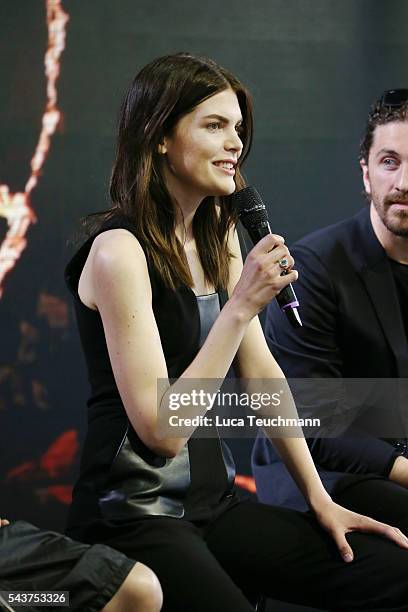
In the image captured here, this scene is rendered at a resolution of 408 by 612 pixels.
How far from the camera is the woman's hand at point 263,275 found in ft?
5.21

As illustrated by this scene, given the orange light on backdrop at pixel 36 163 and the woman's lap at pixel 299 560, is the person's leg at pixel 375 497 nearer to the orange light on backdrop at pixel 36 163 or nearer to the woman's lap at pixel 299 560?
the woman's lap at pixel 299 560

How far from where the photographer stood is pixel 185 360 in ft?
5.65

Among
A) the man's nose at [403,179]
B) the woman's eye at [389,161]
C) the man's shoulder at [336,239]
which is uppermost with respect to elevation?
the woman's eye at [389,161]

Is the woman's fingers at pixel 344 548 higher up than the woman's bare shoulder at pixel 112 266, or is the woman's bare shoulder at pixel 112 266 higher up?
the woman's bare shoulder at pixel 112 266

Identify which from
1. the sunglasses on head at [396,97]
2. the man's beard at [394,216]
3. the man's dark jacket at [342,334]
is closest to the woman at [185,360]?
the man's dark jacket at [342,334]

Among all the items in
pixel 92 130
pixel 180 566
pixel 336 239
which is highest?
pixel 92 130

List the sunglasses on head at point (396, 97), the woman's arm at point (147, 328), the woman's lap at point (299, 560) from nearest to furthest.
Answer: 1. the woman's arm at point (147, 328)
2. the woman's lap at point (299, 560)
3. the sunglasses on head at point (396, 97)

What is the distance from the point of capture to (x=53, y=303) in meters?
2.97

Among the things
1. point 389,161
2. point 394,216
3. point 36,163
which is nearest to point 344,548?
point 394,216

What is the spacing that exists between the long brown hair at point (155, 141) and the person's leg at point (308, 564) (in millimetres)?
457

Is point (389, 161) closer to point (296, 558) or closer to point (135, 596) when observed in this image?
point (296, 558)

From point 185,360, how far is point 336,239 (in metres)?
0.73

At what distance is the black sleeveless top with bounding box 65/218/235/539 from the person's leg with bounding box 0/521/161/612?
16 centimetres

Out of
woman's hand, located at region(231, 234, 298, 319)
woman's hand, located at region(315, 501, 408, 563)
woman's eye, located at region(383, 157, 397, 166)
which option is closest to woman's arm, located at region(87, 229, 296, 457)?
woman's hand, located at region(231, 234, 298, 319)
